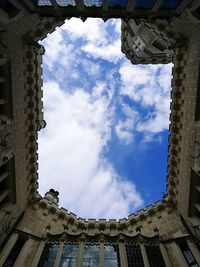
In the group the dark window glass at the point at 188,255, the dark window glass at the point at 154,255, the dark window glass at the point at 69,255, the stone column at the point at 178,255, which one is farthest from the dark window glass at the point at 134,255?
the dark window glass at the point at 69,255

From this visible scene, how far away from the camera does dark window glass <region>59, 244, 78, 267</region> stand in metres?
22.4

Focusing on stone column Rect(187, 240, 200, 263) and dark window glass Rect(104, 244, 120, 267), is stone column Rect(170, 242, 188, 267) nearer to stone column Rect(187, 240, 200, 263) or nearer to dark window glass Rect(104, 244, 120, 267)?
stone column Rect(187, 240, 200, 263)

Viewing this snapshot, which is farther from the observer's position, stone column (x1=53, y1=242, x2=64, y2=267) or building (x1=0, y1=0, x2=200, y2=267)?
stone column (x1=53, y1=242, x2=64, y2=267)

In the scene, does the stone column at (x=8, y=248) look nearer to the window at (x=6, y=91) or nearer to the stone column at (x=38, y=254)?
the stone column at (x=38, y=254)

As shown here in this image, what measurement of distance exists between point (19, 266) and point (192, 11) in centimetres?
2227

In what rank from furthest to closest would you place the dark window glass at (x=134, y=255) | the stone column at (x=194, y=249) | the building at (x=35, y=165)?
the dark window glass at (x=134, y=255) → the stone column at (x=194, y=249) → the building at (x=35, y=165)

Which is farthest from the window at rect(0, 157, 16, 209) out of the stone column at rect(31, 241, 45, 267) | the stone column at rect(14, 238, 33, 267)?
the stone column at rect(31, 241, 45, 267)

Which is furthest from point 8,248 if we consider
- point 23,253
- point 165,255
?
point 165,255

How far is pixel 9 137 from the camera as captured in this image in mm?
22172

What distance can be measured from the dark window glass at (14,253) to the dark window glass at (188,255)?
44.8 ft

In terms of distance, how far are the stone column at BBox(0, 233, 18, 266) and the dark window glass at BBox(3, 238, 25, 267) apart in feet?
1.57

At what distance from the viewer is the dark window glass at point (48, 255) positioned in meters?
22.4

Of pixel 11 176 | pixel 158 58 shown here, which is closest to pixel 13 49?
pixel 11 176

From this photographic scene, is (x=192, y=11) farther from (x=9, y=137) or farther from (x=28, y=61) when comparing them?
(x=9, y=137)
